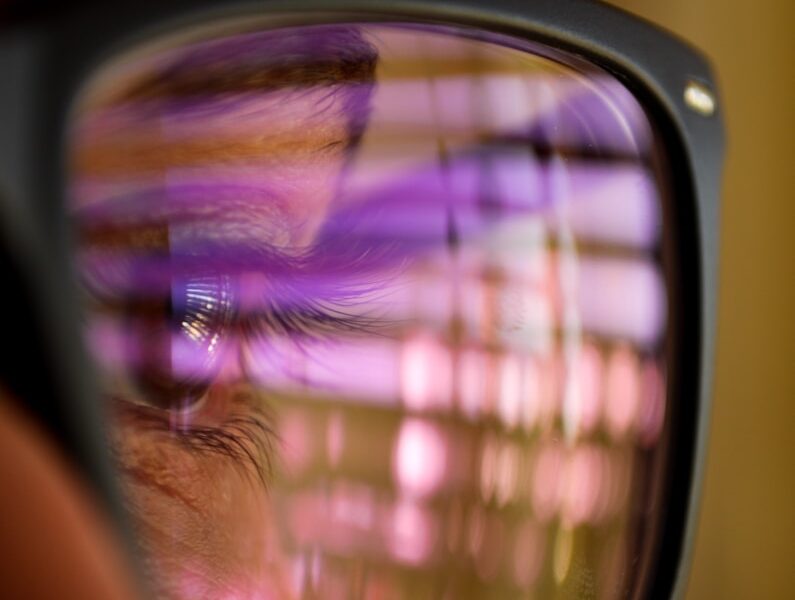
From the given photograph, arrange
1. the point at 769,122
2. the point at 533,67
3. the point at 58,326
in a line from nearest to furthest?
the point at 58,326 < the point at 533,67 < the point at 769,122

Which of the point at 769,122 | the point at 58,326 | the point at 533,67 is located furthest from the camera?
the point at 769,122

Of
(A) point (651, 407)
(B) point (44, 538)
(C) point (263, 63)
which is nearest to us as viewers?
(B) point (44, 538)

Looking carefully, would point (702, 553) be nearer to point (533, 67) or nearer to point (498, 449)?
point (498, 449)

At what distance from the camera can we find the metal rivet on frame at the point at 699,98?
1.09 feet

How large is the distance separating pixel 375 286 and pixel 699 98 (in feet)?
0.41

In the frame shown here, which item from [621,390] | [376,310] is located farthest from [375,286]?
[621,390]

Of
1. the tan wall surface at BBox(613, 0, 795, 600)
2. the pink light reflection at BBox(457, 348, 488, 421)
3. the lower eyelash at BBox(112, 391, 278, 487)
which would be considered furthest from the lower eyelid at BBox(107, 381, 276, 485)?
the tan wall surface at BBox(613, 0, 795, 600)

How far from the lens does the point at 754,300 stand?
0.46 metres

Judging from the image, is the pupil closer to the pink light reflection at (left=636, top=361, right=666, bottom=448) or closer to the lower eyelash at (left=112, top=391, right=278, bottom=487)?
the lower eyelash at (left=112, top=391, right=278, bottom=487)

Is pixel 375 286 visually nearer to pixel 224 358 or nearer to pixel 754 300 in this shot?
pixel 224 358

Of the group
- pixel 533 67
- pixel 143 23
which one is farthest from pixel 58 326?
pixel 533 67

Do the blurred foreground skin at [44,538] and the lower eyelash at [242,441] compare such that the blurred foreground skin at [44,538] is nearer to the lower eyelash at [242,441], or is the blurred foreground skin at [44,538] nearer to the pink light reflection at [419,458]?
the lower eyelash at [242,441]

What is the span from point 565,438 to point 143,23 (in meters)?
0.26

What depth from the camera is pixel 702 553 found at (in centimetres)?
46
